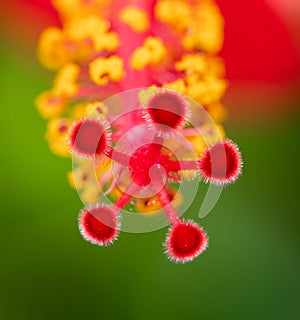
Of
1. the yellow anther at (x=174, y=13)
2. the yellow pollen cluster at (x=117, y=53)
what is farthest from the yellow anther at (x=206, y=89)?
the yellow anther at (x=174, y=13)

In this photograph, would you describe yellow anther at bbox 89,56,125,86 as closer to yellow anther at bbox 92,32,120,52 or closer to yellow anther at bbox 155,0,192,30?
yellow anther at bbox 92,32,120,52

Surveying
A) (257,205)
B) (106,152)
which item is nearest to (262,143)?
(257,205)

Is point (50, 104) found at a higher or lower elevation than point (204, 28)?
lower

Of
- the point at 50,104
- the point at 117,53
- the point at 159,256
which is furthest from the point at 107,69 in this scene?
the point at 159,256

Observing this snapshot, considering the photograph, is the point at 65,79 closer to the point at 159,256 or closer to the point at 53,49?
the point at 53,49

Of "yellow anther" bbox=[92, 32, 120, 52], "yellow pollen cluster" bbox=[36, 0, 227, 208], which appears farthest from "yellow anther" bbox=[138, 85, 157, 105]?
"yellow anther" bbox=[92, 32, 120, 52]

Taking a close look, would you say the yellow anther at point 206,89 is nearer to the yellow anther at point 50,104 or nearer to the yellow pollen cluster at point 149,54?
the yellow pollen cluster at point 149,54

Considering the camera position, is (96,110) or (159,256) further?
(159,256)
